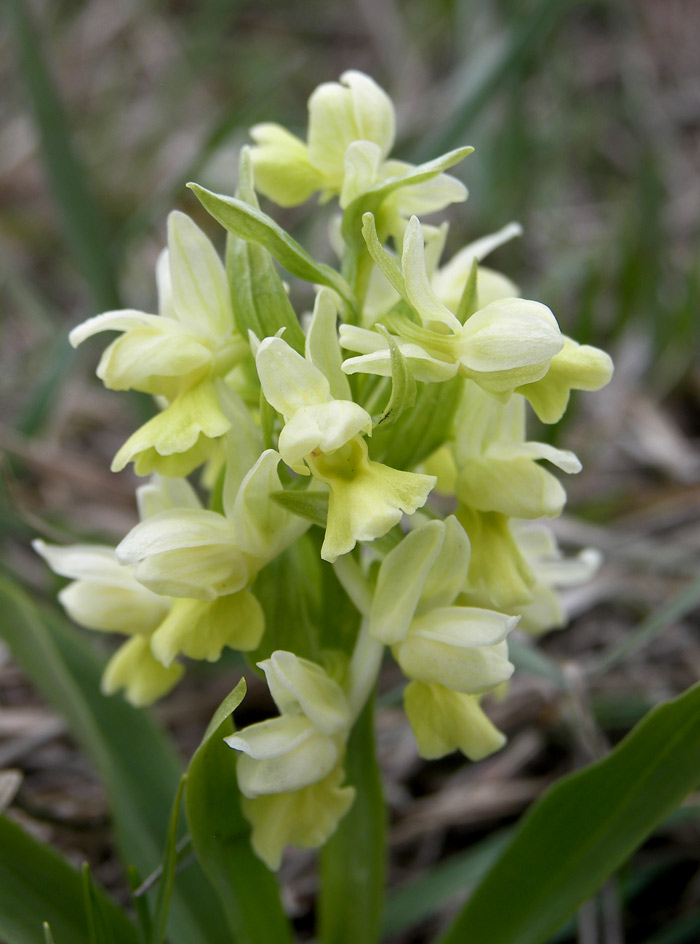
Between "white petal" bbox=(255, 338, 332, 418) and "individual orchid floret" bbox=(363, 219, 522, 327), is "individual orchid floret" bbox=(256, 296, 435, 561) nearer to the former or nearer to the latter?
"white petal" bbox=(255, 338, 332, 418)

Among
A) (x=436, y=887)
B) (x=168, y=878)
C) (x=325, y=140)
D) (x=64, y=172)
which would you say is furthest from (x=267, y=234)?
(x=64, y=172)

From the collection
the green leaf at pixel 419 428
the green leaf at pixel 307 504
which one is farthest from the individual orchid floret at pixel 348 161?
the green leaf at pixel 307 504

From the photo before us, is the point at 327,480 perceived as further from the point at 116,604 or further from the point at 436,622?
the point at 116,604

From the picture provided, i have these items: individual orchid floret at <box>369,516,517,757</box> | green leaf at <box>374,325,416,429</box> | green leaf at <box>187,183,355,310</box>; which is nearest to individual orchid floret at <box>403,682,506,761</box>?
individual orchid floret at <box>369,516,517,757</box>

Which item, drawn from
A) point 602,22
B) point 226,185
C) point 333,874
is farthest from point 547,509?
point 602,22

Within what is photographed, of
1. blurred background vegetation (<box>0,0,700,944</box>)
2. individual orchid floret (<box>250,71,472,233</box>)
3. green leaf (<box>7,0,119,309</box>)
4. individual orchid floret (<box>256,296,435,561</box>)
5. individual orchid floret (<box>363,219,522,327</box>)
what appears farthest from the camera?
green leaf (<box>7,0,119,309</box>)

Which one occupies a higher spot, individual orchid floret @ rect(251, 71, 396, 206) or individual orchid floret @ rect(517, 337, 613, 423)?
individual orchid floret @ rect(251, 71, 396, 206)

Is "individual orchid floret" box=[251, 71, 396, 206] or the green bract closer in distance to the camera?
the green bract

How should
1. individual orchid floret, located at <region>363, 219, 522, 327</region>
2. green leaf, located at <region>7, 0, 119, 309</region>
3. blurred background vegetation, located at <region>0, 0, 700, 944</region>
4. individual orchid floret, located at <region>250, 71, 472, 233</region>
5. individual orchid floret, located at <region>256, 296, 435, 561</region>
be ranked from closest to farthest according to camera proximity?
individual orchid floret, located at <region>256, 296, 435, 561</region>, individual orchid floret, located at <region>250, 71, 472, 233</region>, individual orchid floret, located at <region>363, 219, 522, 327</region>, blurred background vegetation, located at <region>0, 0, 700, 944</region>, green leaf, located at <region>7, 0, 119, 309</region>
